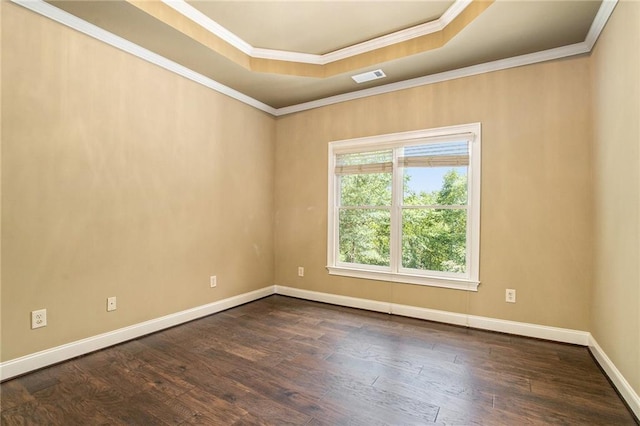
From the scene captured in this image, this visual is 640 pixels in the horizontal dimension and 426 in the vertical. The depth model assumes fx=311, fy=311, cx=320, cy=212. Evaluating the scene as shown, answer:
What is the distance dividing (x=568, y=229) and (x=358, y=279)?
2195mm

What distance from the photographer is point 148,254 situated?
9.86 ft

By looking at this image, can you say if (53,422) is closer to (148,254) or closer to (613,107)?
(148,254)

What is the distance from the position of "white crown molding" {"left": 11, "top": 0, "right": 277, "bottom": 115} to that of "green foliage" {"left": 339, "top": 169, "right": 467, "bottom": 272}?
1.95 meters

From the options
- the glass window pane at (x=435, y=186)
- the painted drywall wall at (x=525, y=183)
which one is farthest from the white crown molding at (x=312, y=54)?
the glass window pane at (x=435, y=186)

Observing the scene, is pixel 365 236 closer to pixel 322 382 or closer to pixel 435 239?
pixel 435 239

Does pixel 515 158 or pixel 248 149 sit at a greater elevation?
pixel 248 149

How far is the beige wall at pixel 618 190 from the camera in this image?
188 centimetres

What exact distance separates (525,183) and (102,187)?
3.86 m

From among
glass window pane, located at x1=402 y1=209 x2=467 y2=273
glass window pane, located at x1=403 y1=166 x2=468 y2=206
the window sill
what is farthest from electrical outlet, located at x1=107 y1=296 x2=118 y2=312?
glass window pane, located at x1=403 y1=166 x2=468 y2=206

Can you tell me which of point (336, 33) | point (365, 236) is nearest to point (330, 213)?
point (365, 236)

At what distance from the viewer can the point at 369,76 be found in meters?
3.46

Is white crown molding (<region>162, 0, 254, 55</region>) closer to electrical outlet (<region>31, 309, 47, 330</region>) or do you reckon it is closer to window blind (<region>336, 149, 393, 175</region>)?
window blind (<region>336, 149, 393, 175</region>)

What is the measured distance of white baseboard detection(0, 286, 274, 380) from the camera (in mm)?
2187

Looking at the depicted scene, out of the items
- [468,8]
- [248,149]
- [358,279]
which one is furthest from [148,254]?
[468,8]
